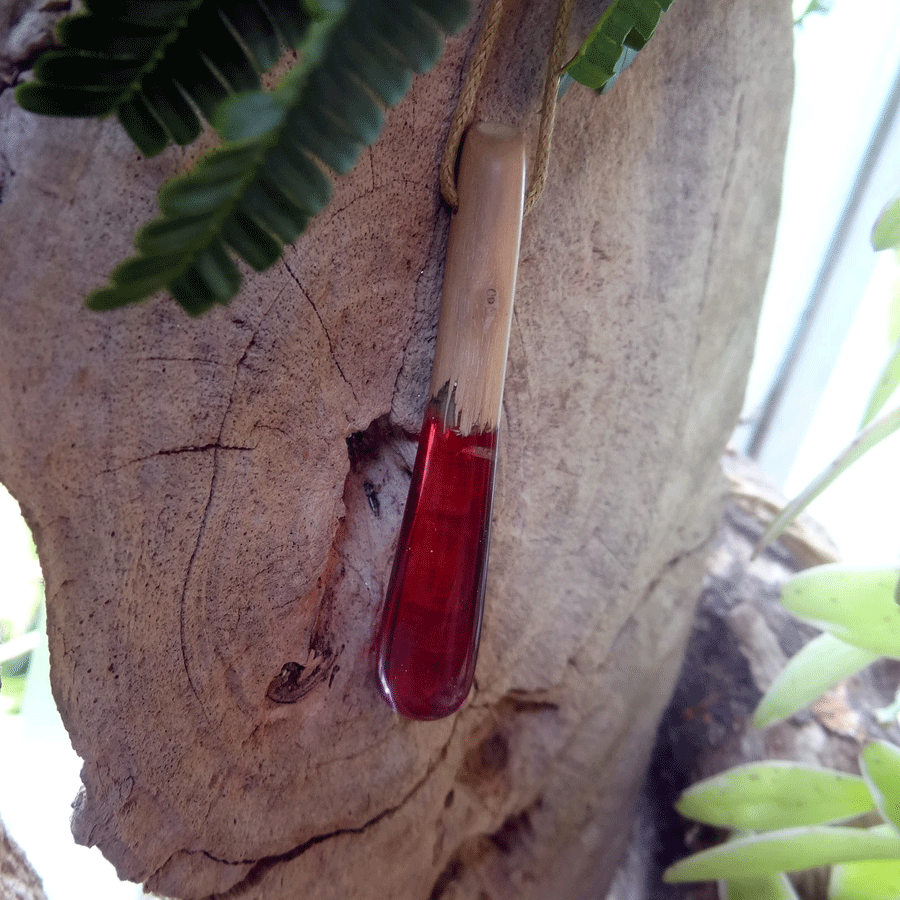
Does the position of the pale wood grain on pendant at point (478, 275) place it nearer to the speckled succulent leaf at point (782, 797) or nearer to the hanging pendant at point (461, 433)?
the hanging pendant at point (461, 433)

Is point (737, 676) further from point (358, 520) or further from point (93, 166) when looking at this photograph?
point (93, 166)

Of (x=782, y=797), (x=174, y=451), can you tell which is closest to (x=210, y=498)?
(x=174, y=451)

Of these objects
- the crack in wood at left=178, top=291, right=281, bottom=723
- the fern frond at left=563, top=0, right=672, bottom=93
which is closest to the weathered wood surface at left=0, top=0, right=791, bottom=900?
the crack in wood at left=178, top=291, right=281, bottom=723

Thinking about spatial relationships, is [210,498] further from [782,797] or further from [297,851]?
[782,797]

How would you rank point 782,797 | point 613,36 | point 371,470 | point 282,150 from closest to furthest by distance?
point 282,150 → point 613,36 → point 371,470 → point 782,797

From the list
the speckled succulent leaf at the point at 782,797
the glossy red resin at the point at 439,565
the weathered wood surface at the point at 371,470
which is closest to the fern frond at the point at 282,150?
the weathered wood surface at the point at 371,470

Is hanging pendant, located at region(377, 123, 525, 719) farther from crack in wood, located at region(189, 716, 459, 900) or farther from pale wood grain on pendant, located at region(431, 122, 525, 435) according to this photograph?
crack in wood, located at region(189, 716, 459, 900)
